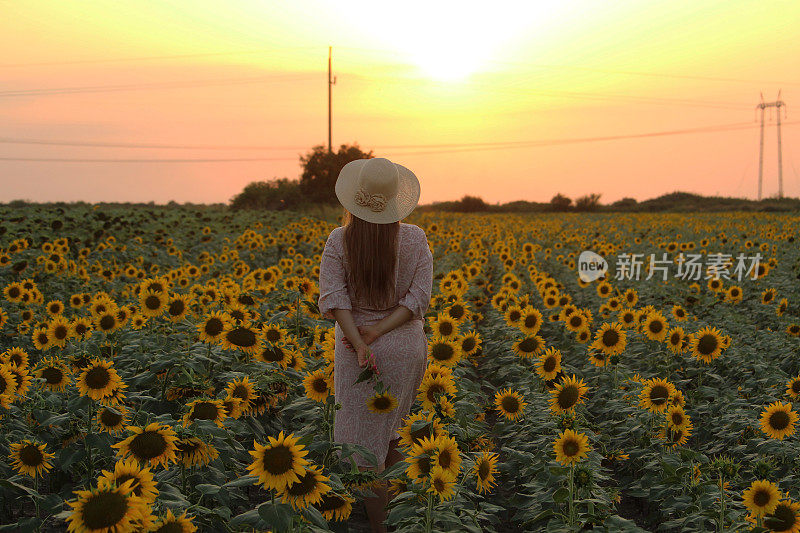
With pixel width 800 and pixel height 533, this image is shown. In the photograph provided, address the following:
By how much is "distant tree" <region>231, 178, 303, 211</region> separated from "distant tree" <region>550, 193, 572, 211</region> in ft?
68.8

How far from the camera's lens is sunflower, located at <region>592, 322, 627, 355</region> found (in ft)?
19.5

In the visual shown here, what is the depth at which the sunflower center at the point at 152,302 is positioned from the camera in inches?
237

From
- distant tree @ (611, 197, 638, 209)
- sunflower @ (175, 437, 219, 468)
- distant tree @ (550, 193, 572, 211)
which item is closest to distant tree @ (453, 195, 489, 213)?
distant tree @ (550, 193, 572, 211)

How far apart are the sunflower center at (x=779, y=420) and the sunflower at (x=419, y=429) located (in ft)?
8.91

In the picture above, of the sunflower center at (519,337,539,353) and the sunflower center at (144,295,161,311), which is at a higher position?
the sunflower center at (144,295,161,311)

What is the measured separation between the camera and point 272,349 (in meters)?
5.08

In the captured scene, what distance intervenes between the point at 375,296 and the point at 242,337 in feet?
4.46

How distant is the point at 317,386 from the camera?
4496mm

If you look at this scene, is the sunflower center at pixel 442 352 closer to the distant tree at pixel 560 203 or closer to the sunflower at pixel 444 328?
the sunflower at pixel 444 328

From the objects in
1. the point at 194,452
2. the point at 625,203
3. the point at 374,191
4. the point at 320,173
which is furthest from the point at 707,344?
the point at 625,203

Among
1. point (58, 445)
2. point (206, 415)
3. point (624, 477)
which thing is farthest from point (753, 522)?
point (58, 445)

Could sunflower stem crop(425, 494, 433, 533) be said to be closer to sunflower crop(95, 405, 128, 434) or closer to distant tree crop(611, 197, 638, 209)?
sunflower crop(95, 405, 128, 434)

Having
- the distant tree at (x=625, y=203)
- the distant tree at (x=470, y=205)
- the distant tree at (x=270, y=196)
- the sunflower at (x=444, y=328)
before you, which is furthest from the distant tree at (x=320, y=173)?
the sunflower at (x=444, y=328)

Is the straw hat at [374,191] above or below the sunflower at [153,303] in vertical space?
above
